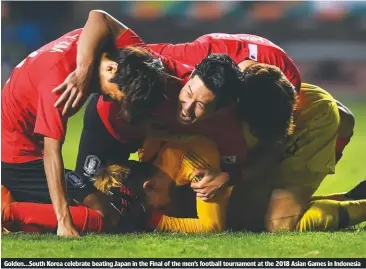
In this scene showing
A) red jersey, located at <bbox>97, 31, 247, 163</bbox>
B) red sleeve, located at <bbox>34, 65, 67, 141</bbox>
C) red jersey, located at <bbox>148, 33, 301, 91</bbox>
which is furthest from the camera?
red jersey, located at <bbox>148, 33, 301, 91</bbox>

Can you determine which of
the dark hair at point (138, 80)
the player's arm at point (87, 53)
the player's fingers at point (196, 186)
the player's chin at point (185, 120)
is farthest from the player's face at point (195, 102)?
the player's arm at point (87, 53)

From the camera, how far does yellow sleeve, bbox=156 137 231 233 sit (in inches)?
218

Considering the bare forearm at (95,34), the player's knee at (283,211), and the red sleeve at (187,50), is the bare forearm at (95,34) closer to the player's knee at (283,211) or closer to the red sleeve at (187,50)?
the red sleeve at (187,50)

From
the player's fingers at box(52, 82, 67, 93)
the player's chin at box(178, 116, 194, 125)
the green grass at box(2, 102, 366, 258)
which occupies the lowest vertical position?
the green grass at box(2, 102, 366, 258)

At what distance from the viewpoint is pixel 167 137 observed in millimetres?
5523

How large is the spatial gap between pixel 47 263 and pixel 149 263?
0.70 meters

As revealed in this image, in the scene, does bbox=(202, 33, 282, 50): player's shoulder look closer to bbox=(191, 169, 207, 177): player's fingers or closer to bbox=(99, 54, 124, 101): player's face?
bbox=(99, 54, 124, 101): player's face

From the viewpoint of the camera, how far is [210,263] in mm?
5082

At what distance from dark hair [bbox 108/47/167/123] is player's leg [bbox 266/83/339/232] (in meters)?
1.10

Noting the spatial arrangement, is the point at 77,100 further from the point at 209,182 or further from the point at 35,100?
the point at 209,182

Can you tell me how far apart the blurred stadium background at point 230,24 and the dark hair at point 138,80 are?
27cm

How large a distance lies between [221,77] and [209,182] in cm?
81

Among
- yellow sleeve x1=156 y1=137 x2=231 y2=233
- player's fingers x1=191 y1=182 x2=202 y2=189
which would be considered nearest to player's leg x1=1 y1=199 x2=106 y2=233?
yellow sleeve x1=156 y1=137 x2=231 y2=233

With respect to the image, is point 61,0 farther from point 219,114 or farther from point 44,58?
point 219,114
